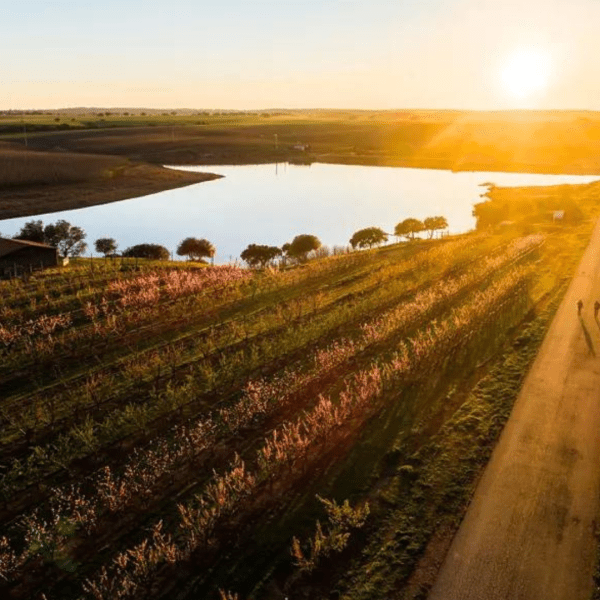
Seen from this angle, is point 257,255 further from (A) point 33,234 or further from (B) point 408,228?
(B) point 408,228

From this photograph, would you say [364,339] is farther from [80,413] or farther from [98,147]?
[98,147]

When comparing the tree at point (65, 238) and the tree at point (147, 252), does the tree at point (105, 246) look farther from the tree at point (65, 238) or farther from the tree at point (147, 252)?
the tree at point (147, 252)

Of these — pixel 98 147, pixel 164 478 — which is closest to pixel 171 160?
pixel 98 147

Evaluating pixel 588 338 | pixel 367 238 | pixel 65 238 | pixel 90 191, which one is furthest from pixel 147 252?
pixel 90 191

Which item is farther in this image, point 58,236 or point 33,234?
point 58,236

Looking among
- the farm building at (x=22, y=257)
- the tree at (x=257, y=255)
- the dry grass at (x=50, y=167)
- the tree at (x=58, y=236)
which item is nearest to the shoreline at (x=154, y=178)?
the dry grass at (x=50, y=167)

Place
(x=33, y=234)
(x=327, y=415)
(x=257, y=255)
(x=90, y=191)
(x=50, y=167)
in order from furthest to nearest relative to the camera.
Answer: (x=50, y=167), (x=90, y=191), (x=33, y=234), (x=257, y=255), (x=327, y=415)

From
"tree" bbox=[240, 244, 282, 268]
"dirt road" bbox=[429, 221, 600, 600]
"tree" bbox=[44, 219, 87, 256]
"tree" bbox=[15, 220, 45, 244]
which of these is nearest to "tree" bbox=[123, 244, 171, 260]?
"tree" bbox=[44, 219, 87, 256]

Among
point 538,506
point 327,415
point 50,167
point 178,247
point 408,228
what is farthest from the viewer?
point 50,167
